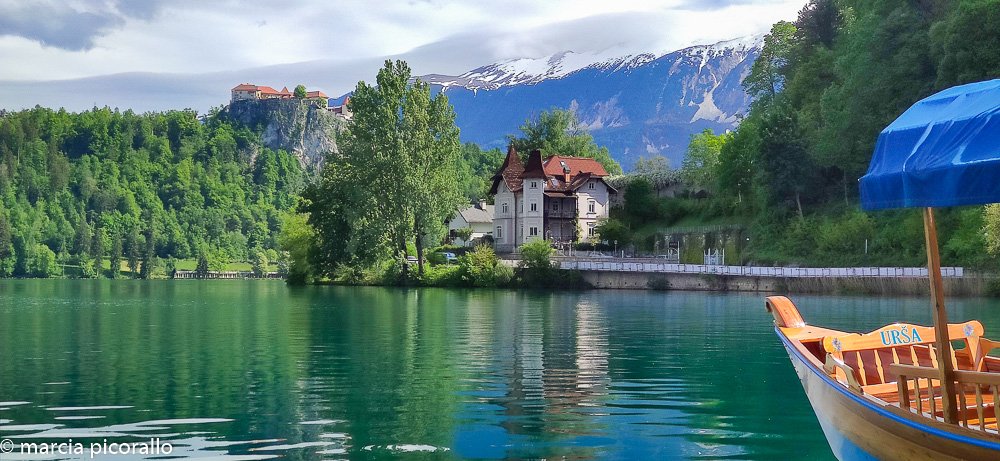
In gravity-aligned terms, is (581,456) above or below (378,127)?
below

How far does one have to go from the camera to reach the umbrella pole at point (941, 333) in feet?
33.7

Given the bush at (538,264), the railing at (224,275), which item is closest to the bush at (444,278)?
the bush at (538,264)

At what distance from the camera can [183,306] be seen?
2157 inches

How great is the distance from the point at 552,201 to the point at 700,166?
48.8ft

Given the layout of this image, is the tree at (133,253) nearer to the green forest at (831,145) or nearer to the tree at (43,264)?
the tree at (43,264)

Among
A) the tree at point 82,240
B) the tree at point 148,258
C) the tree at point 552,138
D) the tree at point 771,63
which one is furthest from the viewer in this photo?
the tree at point 82,240

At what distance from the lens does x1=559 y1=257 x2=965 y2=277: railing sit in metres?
61.3

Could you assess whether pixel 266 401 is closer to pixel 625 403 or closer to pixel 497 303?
pixel 625 403

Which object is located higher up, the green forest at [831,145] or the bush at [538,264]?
the green forest at [831,145]

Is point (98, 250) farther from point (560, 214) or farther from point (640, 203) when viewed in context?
point (640, 203)

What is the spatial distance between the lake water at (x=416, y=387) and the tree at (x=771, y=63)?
57674 mm

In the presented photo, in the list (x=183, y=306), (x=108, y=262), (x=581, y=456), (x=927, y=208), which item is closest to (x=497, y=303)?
(x=183, y=306)

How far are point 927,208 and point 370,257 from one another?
6878 cm

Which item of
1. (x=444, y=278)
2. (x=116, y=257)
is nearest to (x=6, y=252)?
(x=116, y=257)
